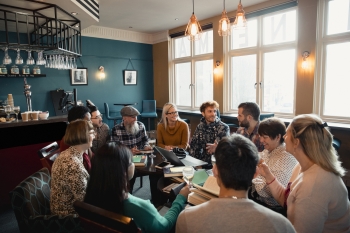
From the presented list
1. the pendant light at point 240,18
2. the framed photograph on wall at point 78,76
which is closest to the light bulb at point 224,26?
the pendant light at point 240,18

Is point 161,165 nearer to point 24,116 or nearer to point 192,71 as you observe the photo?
point 24,116

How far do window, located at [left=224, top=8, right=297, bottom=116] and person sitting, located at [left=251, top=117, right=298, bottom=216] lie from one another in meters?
3.58

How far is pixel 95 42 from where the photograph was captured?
6805 millimetres

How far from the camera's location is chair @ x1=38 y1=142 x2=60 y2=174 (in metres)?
2.05

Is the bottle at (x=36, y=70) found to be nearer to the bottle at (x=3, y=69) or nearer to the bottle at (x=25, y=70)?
the bottle at (x=25, y=70)

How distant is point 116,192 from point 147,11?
5063 mm

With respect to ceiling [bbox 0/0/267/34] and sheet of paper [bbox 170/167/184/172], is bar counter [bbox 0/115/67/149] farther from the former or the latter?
sheet of paper [bbox 170/167/184/172]

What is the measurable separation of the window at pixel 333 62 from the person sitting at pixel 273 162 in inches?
130

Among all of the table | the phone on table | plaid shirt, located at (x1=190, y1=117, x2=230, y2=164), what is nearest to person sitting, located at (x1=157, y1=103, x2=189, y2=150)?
plaid shirt, located at (x1=190, y1=117, x2=230, y2=164)

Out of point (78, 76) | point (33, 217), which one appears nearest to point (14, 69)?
point (78, 76)

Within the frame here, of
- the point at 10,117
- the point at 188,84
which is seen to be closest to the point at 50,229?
the point at 10,117

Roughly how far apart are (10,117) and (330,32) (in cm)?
570

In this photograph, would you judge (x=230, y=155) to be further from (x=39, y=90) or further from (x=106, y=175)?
(x=39, y=90)

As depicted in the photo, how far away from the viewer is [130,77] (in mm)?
7535
